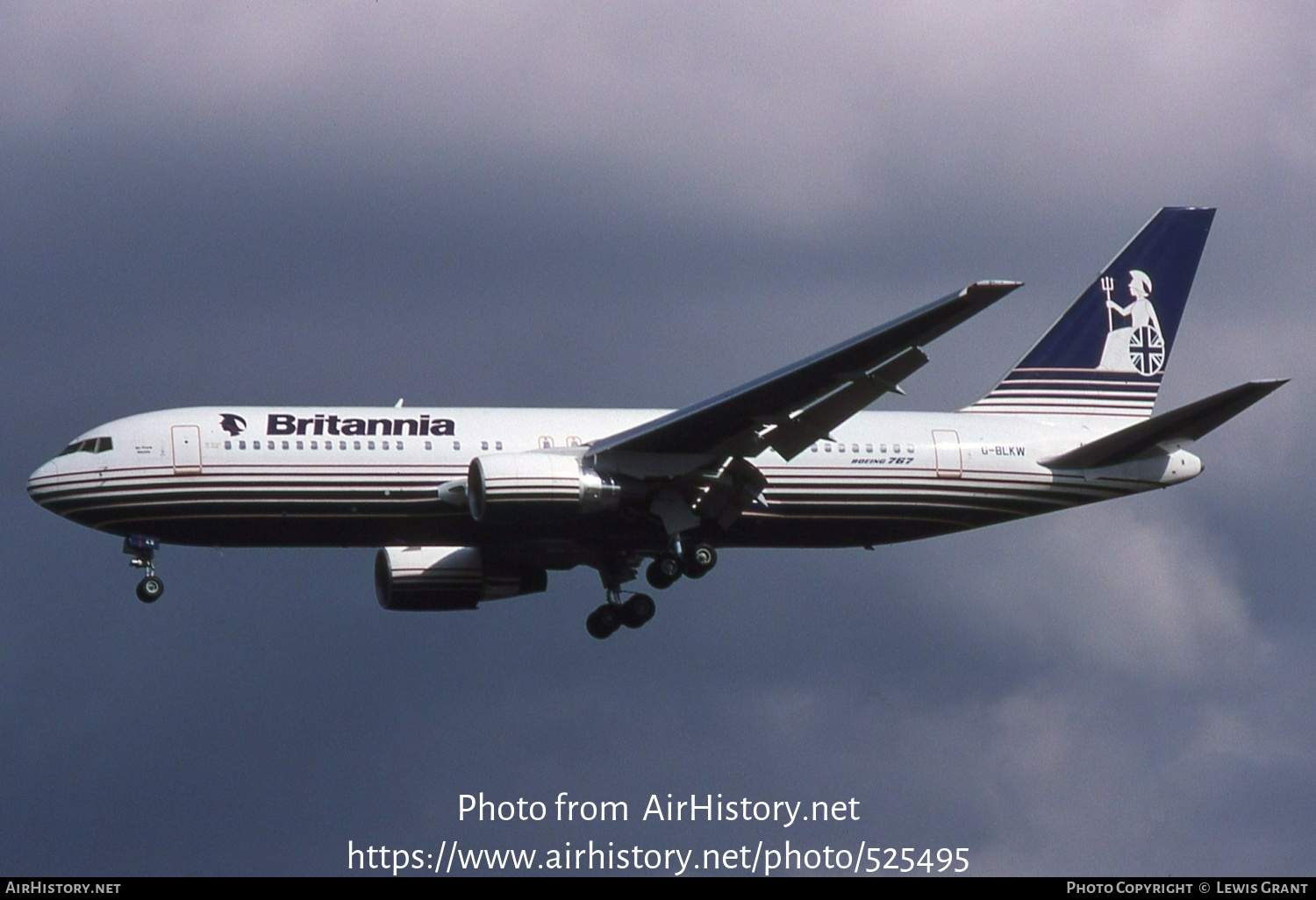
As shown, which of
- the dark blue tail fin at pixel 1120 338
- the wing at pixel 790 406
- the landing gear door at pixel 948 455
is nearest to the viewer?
the wing at pixel 790 406

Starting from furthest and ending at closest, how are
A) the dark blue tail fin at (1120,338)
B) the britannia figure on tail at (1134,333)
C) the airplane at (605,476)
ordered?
the britannia figure on tail at (1134,333), the dark blue tail fin at (1120,338), the airplane at (605,476)

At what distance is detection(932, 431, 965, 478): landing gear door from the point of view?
5312 cm

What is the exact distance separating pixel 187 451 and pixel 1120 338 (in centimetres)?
2586

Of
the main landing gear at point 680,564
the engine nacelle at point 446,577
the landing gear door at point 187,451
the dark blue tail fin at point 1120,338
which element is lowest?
the main landing gear at point 680,564

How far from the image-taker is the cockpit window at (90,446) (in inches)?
1975

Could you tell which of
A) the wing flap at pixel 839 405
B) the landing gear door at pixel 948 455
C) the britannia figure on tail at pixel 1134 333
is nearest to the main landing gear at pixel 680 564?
the wing flap at pixel 839 405

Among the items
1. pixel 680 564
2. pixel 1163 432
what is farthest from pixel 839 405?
pixel 1163 432

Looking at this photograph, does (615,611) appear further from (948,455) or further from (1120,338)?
(1120,338)

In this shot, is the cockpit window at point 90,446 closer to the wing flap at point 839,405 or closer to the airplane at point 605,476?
the airplane at point 605,476

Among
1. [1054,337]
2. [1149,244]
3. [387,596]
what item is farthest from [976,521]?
[387,596]

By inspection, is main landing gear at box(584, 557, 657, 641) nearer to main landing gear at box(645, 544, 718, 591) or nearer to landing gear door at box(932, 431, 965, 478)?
main landing gear at box(645, 544, 718, 591)

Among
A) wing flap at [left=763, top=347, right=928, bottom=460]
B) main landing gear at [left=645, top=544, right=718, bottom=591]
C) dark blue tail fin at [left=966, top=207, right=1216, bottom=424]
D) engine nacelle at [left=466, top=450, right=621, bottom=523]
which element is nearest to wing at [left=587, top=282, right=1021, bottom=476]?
wing flap at [left=763, top=347, right=928, bottom=460]

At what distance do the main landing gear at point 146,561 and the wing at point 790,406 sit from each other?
11.1 metres

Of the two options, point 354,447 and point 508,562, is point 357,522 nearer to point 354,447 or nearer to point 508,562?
point 354,447
